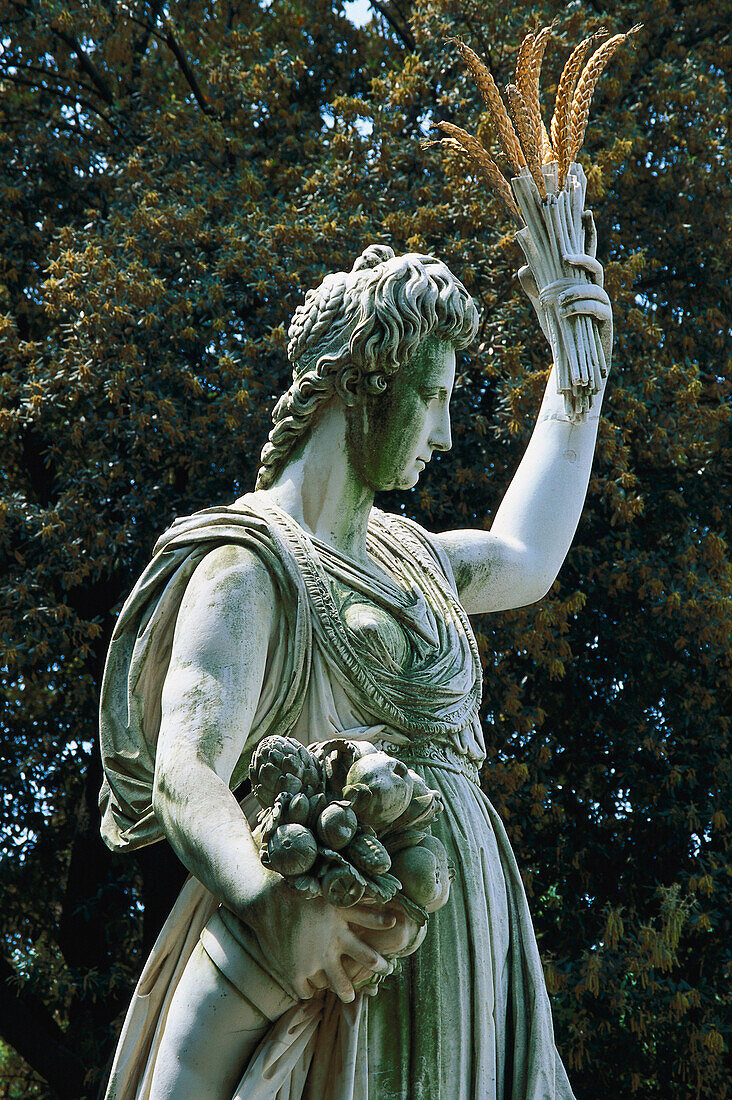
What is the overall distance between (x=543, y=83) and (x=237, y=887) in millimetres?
9138

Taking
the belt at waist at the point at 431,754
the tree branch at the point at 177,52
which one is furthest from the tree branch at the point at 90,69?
the belt at waist at the point at 431,754

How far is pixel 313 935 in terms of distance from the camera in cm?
272

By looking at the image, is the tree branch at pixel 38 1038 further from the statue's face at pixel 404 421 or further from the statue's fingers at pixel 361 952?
the statue's fingers at pixel 361 952

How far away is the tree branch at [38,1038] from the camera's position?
31.3ft

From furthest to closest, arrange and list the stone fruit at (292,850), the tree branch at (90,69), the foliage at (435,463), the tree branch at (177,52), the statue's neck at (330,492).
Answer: the tree branch at (177,52) → the tree branch at (90,69) → the foliage at (435,463) → the statue's neck at (330,492) → the stone fruit at (292,850)

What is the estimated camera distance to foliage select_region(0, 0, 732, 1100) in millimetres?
9477

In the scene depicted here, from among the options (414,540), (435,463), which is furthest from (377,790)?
(435,463)

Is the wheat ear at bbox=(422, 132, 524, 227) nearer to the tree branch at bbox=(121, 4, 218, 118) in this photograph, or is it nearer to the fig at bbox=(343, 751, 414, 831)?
the fig at bbox=(343, 751, 414, 831)

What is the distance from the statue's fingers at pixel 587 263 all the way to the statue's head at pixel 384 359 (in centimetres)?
47

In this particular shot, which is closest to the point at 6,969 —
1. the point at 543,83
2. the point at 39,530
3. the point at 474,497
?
the point at 39,530

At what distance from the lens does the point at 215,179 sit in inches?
431

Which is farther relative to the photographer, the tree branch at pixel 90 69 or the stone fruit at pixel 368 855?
the tree branch at pixel 90 69

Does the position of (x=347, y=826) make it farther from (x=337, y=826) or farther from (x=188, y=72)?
(x=188, y=72)

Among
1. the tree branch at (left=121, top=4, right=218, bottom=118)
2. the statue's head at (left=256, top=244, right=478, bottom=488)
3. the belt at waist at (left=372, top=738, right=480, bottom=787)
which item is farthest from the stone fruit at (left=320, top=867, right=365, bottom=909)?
the tree branch at (left=121, top=4, right=218, bottom=118)
